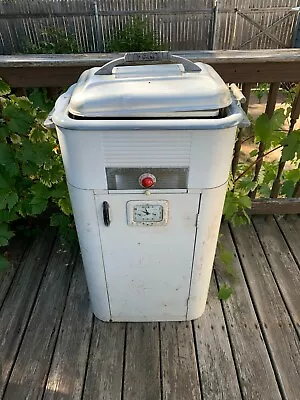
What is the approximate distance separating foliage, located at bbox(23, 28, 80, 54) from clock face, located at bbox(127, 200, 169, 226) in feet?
22.1

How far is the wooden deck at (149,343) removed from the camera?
127 cm

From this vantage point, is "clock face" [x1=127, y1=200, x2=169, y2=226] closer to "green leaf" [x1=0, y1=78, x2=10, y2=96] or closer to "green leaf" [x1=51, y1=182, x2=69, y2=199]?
"green leaf" [x1=51, y1=182, x2=69, y2=199]

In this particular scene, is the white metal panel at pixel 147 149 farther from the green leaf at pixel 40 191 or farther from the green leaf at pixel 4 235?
the green leaf at pixel 4 235

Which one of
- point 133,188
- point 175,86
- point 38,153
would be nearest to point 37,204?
point 38,153

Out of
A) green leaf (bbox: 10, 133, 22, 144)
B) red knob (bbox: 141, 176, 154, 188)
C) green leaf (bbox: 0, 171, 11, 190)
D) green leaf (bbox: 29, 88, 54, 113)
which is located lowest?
green leaf (bbox: 0, 171, 11, 190)

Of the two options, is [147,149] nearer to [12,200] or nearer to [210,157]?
[210,157]

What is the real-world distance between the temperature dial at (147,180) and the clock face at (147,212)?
0.23 ft

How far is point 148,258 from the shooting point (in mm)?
1240

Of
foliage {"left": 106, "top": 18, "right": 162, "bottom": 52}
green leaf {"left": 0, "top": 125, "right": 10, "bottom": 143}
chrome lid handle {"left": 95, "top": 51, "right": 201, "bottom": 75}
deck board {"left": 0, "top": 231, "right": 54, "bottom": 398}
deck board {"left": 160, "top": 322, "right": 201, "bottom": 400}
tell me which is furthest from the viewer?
foliage {"left": 106, "top": 18, "right": 162, "bottom": 52}

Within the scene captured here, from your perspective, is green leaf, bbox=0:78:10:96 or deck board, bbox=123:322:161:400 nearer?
deck board, bbox=123:322:161:400

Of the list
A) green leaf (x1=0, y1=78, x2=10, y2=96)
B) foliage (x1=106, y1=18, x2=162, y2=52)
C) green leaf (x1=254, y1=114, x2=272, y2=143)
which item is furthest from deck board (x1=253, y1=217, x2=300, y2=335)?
foliage (x1=106, y1=18, x2=162, y2=52)

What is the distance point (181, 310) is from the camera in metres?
1.44

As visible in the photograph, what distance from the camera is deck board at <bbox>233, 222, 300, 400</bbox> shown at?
1306 mm

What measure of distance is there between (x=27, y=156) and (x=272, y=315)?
132 cm
